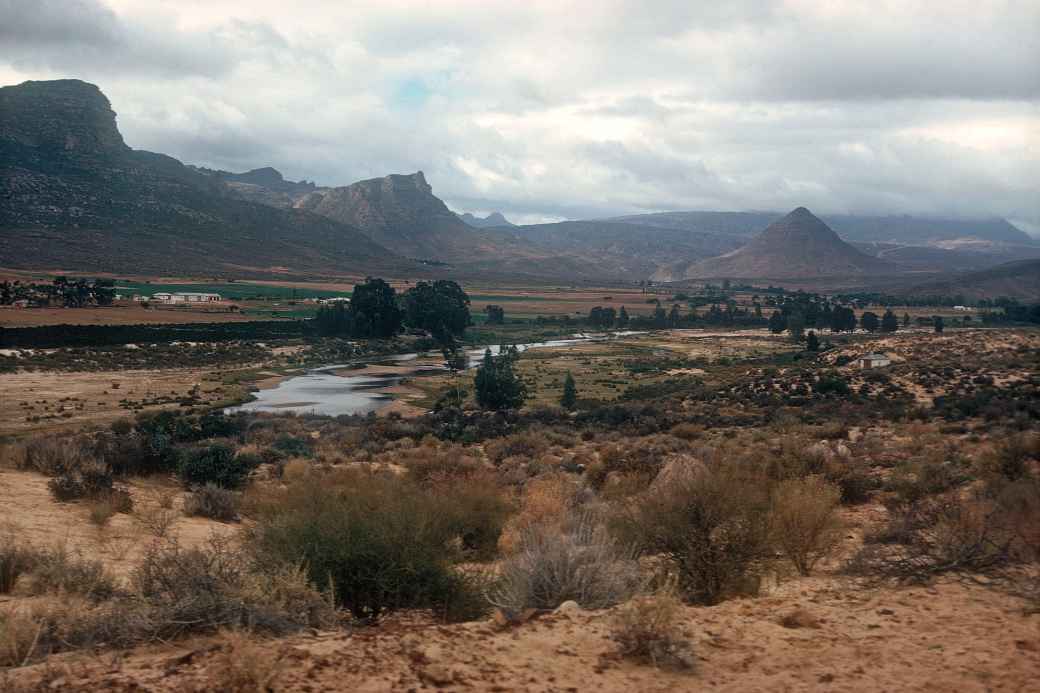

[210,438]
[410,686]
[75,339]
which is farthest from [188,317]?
[410,686]

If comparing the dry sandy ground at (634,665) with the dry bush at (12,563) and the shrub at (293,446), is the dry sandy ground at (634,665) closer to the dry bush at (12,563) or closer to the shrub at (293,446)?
the dry bush at (12,563)

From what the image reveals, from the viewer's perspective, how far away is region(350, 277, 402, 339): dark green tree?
340 ft

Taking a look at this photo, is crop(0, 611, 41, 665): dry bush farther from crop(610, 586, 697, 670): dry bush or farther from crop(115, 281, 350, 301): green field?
crop(115, 281, 350, 301): green field

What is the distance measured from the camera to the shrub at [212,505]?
17.5 metres

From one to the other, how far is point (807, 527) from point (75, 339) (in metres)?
76.9

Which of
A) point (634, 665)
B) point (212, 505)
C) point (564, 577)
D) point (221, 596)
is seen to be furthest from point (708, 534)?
point (212, 505)

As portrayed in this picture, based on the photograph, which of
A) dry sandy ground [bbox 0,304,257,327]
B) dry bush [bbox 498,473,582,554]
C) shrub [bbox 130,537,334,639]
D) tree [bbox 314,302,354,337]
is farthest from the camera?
tree [bbox 314,302,354,337]

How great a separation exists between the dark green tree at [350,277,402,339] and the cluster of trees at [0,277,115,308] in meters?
32.0

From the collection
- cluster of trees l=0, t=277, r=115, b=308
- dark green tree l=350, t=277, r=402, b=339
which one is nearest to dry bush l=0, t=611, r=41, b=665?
dark green tree l=350, t=277, r=402, b=339

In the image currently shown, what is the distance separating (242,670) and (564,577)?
13.6 feet

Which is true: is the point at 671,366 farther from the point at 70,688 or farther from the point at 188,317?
the point at 70,688

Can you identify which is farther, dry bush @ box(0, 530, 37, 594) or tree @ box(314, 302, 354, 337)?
tree @ box(314, 302, 354, 337)

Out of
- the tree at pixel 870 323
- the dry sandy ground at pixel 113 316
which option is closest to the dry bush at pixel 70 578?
the dry sandy ground at pixel 113 316

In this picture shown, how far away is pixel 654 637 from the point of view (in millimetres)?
8266
